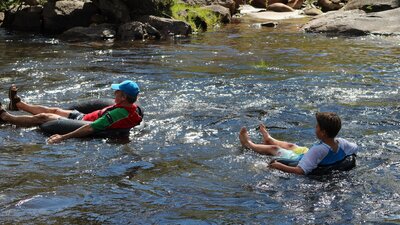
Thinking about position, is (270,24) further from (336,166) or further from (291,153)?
(336,166)

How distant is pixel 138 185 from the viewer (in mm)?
6980

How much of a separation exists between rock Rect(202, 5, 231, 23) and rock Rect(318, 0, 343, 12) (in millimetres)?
5794

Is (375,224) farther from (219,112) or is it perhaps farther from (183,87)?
(183,87)

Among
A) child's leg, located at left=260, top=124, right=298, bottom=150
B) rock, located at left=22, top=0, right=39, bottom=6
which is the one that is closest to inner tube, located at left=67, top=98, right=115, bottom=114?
child's leg, located at left=260, top=124, right=298, bottom=150

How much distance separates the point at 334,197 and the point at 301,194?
1.13 ft

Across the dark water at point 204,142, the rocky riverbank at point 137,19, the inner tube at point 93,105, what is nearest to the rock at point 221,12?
the rocky riverbank at point 137,19

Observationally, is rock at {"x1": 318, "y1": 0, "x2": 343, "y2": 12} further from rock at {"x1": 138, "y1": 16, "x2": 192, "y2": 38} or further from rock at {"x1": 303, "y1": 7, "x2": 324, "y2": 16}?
rock at {"x1": 138, "y1": 16, "x2": 192, "y2": 38}

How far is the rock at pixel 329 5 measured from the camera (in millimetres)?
28469

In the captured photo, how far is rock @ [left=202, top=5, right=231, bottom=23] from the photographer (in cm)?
2455

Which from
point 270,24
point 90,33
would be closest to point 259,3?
point 270,24

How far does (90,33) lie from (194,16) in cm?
428

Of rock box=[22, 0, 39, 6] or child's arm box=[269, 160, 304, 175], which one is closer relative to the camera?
child's arm box=[269, 160, 304, 175]

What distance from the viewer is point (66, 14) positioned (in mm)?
21266

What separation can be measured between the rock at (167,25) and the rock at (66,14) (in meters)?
1.95
